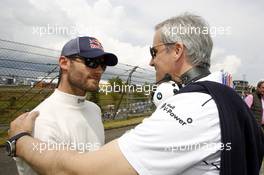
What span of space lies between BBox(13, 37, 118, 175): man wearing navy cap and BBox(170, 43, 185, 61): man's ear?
99 cm

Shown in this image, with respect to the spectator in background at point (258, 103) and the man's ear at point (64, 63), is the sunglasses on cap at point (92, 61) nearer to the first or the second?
the man's ear at point (64, 63)

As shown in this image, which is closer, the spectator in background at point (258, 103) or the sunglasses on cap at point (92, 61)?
the sunglasses on cap at point (92, 61)

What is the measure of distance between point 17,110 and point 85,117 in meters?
8.13

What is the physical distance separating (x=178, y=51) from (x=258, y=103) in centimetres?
686

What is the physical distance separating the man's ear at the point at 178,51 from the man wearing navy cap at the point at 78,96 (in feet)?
3.26

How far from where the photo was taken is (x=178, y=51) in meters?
2.19

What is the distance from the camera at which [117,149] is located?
1.80 meters

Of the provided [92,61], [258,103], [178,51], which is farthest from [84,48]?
[258,103]

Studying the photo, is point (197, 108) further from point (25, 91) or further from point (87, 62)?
Result: point (25, 91)

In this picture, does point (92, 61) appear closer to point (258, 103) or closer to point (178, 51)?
point (178, 51)

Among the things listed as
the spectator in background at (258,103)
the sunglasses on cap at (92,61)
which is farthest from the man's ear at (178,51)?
the spectator in background at (258,103)

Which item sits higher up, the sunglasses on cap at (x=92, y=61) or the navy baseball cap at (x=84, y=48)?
the navy baseball cap at (x=84, y=48)

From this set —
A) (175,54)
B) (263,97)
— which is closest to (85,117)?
(175,54)

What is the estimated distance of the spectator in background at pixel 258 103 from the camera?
8.53 meters
